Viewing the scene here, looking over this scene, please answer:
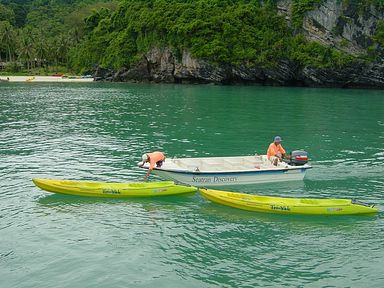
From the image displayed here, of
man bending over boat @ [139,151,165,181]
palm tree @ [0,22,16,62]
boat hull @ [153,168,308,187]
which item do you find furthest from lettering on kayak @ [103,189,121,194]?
palm tree @ [0,22,16,62]

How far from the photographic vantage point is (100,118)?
1859 inches

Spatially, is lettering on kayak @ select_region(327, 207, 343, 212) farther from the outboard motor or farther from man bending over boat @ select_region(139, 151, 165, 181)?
man bending over boat @ select_region(139, 151, 165, 181)

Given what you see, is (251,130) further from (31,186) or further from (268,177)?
(31,186)

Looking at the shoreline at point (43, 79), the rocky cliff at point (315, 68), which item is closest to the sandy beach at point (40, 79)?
the shoreline at point (43, 79)

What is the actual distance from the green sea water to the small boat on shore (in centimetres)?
55

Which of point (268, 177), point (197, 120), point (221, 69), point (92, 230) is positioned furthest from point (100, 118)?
point (221, 69)

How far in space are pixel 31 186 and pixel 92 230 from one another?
273 inches

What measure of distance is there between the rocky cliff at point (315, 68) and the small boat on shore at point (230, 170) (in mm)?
73346

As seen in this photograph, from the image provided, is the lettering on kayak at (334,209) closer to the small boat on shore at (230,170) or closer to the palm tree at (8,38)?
the small boat on shore at (230,170)

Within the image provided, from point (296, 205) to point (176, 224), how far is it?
5.04 meters

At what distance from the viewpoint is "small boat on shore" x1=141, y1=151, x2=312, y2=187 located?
22.1 m

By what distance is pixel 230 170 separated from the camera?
22.2 meters

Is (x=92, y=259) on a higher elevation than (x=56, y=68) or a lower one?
lower

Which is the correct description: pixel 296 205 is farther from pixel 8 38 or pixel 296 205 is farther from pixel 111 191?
pixel 8 38
